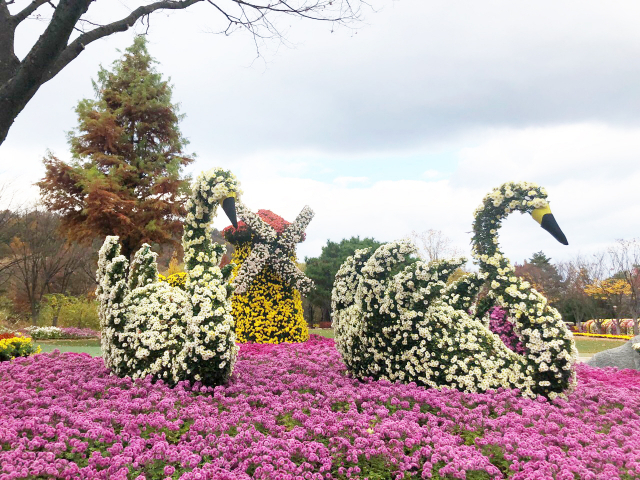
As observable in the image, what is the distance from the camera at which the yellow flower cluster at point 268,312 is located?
10.8 meters

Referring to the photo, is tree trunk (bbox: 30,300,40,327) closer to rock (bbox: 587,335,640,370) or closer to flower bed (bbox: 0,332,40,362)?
flower bed (bbox: 0,332,40,362)

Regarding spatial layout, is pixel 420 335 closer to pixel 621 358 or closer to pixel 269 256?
pixel 269 256

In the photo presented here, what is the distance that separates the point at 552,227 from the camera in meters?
5.65

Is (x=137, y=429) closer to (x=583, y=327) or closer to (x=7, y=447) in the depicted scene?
(x=7, y=447)

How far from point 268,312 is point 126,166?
15.4m

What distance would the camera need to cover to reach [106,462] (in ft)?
11.2

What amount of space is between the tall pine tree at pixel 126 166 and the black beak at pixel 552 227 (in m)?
19.4

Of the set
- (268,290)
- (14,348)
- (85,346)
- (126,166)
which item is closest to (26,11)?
(14,348)

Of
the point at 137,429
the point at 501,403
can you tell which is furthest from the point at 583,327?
the point at 137,429

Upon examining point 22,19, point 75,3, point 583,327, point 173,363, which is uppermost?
point 22,19

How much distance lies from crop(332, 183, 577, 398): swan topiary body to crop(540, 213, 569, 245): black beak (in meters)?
0.02

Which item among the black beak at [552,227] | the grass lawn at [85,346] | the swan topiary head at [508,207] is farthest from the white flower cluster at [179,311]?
the grass lawn at [85,346]

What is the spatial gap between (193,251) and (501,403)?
4118mm

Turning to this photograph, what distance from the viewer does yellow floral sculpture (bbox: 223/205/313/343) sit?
10.8 metres
